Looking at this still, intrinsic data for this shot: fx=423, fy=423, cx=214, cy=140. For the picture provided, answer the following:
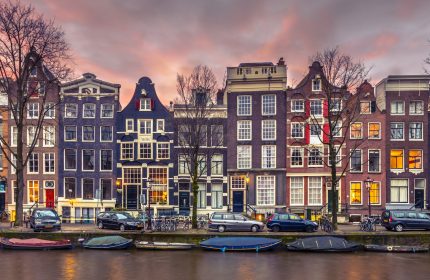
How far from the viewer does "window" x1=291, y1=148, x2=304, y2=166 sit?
5034cm

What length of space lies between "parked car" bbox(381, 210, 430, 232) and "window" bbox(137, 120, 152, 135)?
28288mm

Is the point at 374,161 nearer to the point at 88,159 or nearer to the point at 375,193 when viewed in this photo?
the point at 375,193

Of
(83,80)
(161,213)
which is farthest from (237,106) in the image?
(83,80)

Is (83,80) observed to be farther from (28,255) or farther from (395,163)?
(395,163)

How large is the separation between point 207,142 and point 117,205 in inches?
557

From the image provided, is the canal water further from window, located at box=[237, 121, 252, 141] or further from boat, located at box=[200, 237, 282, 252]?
window, located at box=[237, 121, 252, 141]

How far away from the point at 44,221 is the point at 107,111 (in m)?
19.7

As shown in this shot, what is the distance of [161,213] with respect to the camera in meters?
49.1

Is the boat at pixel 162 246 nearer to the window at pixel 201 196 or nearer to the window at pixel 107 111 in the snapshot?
the window at pixel 201 196

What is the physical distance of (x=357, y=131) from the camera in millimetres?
49938

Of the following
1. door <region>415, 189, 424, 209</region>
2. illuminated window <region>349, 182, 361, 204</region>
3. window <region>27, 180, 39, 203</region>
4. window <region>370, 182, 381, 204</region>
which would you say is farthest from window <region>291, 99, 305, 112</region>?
window <region>27, 180, 39, 203</region>

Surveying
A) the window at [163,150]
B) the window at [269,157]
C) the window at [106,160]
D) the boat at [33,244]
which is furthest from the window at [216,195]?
the boat at [33,244]

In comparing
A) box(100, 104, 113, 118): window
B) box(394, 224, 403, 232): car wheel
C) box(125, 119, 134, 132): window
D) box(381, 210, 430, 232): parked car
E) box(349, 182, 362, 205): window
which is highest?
box(100, 104, 113, 118): window

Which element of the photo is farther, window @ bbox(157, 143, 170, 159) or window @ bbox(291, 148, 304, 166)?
window @ bbox(157, 143, 170, 159)
